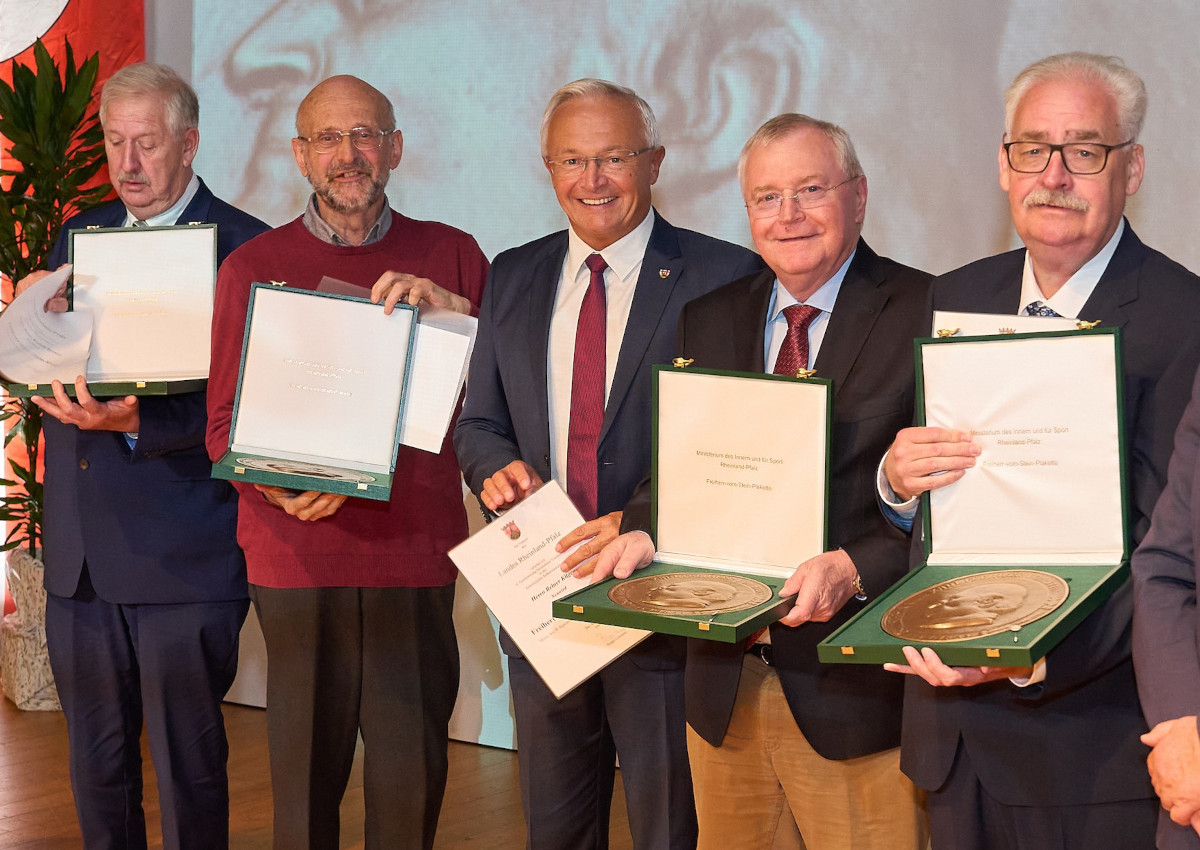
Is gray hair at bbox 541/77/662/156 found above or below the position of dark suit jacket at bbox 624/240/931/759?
above

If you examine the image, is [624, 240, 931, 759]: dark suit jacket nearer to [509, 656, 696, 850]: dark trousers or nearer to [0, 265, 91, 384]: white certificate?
[509, 656, 696, 850]: dark trousers

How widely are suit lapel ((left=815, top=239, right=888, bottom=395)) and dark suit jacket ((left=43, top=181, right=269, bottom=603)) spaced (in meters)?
1.64

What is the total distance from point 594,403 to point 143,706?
1481 millimetres

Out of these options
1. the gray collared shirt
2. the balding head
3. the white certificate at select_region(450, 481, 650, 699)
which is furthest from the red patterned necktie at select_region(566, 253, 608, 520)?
the balding head

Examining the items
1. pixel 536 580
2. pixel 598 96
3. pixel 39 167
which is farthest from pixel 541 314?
pixel 39 167

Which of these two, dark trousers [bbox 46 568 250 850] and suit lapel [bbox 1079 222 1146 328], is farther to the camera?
dark trousers [bbox 46 568 250 850]

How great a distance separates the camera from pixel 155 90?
3045mm

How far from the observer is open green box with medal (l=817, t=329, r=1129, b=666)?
65.1 inches

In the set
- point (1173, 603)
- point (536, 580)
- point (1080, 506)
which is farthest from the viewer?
point (536, 580)

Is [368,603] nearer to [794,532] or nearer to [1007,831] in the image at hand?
[794,532]

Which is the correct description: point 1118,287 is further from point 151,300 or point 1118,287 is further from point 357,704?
point 151,300

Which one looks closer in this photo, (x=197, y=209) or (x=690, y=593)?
(x=690, y=593)

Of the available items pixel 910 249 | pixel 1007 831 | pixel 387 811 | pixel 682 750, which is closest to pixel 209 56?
pixel 910 249

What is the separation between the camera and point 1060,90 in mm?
1859
